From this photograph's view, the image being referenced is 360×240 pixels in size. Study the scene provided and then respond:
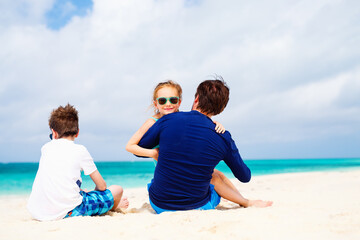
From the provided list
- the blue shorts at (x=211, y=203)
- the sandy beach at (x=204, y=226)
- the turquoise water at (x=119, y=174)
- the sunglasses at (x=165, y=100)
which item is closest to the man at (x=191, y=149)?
the blue shorts at (x=211, y=203)

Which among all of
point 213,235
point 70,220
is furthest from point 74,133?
point 213,235

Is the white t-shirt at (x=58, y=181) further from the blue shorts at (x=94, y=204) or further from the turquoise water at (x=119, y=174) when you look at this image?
the turquoise water at (x=119, y=174)

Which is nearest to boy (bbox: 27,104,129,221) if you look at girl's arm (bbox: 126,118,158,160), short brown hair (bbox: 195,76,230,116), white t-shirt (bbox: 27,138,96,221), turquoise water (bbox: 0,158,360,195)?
white t-shirt (bbox: 27,138,96,221)

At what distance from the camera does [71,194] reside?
3238 millimetres

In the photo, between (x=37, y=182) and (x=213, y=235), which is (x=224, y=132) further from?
(x=37, y=182)

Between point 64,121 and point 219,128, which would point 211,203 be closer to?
point 219,128

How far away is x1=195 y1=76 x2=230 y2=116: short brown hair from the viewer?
3080mm

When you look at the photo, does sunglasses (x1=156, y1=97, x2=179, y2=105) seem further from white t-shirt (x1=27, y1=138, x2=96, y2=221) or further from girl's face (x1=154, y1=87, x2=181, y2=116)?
white t-shirt (x1=27, y1=138, x2=96, y2=221)

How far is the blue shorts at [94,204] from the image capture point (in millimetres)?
3348

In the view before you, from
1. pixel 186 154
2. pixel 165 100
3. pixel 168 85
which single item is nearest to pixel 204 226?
pixel 186 154

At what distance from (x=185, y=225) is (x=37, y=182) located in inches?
68.2

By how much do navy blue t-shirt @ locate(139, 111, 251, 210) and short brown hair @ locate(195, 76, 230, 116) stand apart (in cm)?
11

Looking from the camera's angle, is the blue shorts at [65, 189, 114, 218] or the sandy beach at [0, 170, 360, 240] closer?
the sandy beach at [0, 170, 360, 240]

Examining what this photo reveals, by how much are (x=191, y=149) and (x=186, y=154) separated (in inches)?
2.9
